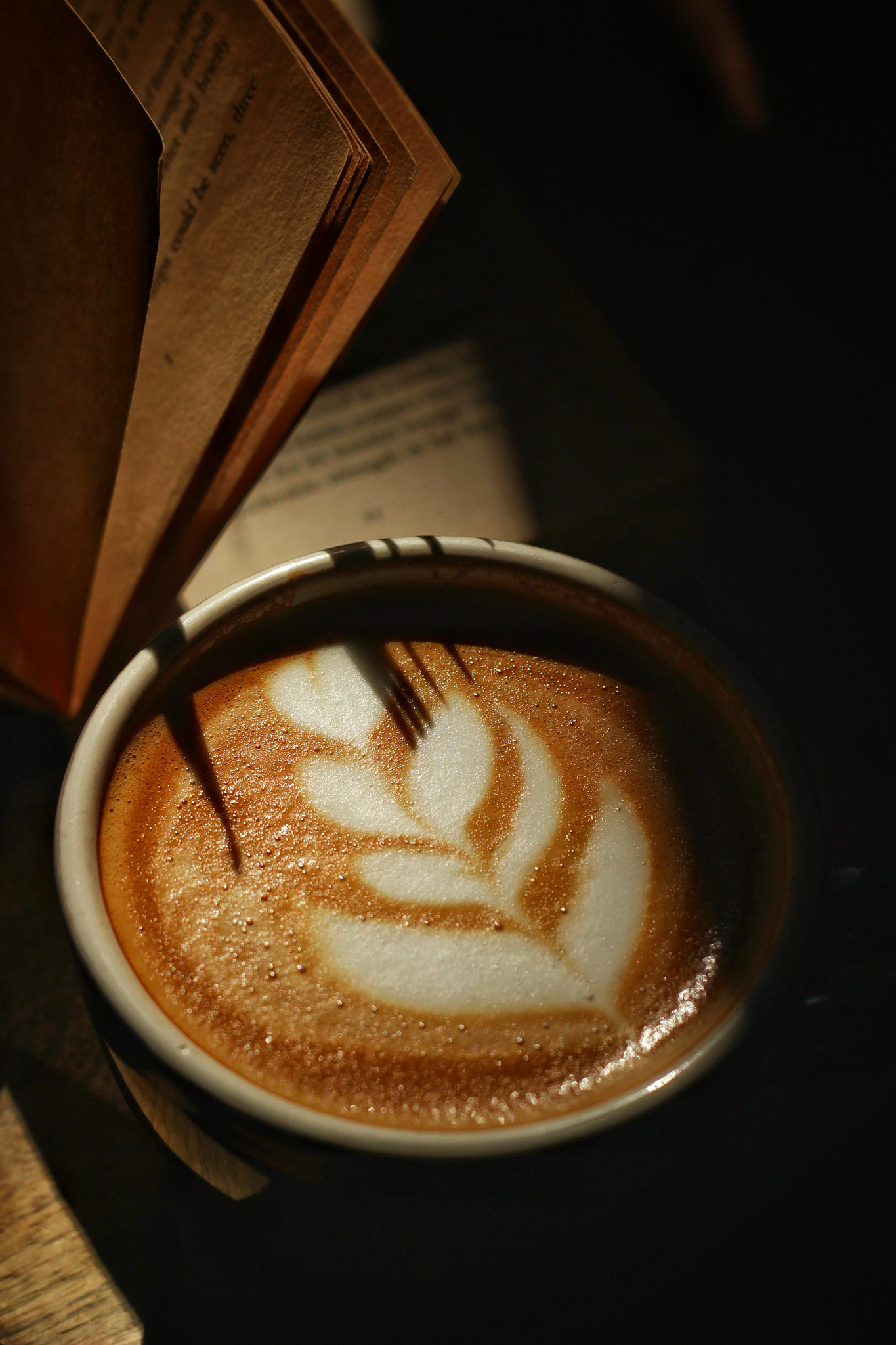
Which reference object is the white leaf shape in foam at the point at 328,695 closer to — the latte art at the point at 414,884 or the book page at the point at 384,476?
the latte art at the point at 414,884

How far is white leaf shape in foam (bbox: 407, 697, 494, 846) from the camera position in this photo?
1.63 feet

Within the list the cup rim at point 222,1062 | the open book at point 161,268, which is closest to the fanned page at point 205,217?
the open book at point 161,268

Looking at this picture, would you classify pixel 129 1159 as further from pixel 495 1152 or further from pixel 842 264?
pixel 842 264

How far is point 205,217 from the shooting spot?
1.74 ft

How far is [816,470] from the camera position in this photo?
0.74 meters

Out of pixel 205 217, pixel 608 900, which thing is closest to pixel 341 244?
pixel 205 217

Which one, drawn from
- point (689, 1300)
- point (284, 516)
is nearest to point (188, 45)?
point (284, 516)

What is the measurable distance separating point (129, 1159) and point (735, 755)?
390 mm

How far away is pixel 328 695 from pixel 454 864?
120 mm

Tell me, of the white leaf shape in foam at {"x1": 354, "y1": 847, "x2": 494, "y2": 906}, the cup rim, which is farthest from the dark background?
the white leaf shape in foam at {"x1": 354, "y1": 847, "x2": 494, "y2": 906}

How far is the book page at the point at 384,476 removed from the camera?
0.68 metres

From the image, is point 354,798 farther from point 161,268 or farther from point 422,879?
point 161,268

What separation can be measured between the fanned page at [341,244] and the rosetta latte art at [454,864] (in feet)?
0.36

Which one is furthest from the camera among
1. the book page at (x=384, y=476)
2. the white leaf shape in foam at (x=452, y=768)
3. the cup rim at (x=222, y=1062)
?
the book page at (x=384, y=476)
